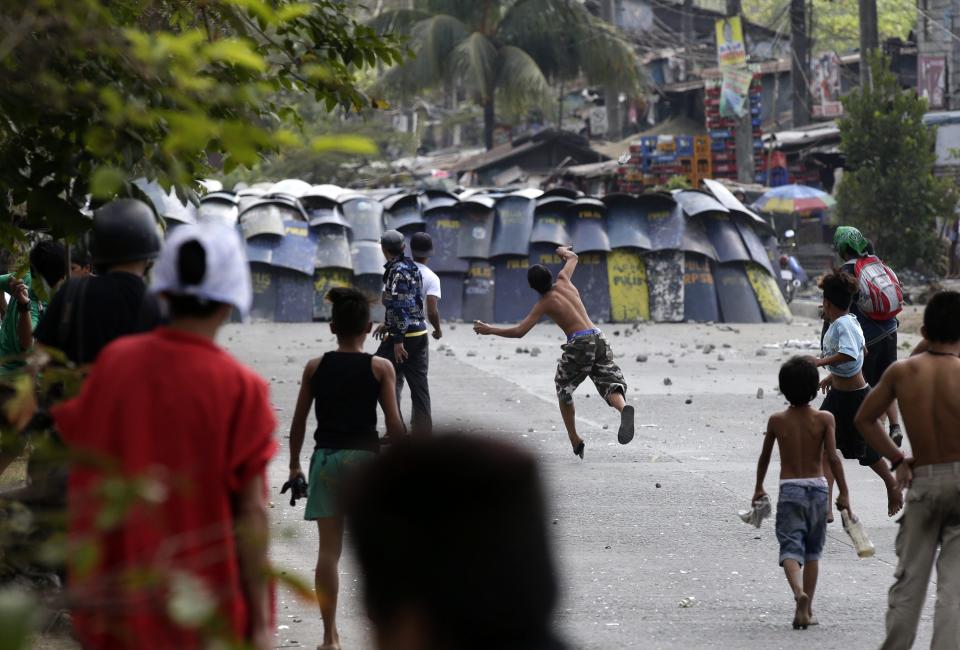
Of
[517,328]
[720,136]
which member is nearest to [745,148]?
[720,136]

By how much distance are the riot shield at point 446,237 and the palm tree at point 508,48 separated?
13423 mm

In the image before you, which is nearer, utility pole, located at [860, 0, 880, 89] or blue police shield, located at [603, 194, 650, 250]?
blue police shield, located at [603, 194, 650, 250]

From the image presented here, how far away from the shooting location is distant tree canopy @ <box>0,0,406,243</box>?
7.60 ft

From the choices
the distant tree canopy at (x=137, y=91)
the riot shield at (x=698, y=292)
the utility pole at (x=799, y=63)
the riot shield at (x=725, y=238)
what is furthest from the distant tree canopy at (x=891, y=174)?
the distant tree canopy at (x=137, y=91)

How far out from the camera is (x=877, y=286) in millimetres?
9438

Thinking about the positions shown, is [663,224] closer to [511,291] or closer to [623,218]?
[623,218]

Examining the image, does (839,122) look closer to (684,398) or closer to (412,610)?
(684,398)

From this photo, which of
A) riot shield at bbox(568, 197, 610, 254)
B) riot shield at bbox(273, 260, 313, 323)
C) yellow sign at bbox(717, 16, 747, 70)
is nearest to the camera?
riot shield at bbox(273, 260, 313, 323)

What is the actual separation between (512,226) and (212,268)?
23261 millimetres

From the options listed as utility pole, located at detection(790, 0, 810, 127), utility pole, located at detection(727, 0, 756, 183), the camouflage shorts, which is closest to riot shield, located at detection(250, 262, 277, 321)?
utility pole, located at detection(727, 0, 756, 183)

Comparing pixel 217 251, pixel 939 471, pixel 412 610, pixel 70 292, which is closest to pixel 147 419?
pixel 217 251

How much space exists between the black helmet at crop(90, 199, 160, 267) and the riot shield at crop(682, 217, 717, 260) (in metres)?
21.7

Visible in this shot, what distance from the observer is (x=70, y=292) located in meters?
5.16

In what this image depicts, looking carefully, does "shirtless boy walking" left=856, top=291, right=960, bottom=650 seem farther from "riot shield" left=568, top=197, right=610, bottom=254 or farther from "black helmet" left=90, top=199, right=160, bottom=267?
"riot shield" left=568, top=197, right=610, bottom=254
